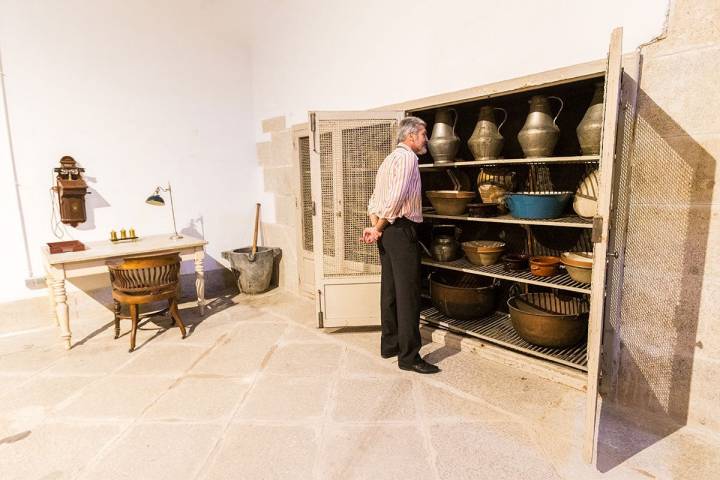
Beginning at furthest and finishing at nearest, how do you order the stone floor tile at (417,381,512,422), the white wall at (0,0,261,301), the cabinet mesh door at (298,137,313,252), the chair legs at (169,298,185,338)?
the cabinet mesh door at (298,137,313,252) → the white wall at (0,0,261,301) → the chair legs at (169,298,185,338) → the stone floor tile at (417,381,512,422)

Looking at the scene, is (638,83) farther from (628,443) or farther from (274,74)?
(274,74)

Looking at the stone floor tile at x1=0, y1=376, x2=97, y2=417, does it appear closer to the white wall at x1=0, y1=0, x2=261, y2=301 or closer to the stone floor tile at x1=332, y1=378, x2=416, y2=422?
the white wall at x1=0, y1=0, x2=261, y2=301

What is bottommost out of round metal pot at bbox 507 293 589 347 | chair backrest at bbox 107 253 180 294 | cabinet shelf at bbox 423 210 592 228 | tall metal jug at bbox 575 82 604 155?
round metal pot at bbox 507 293 589 347

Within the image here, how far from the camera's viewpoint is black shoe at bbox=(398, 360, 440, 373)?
2.76m

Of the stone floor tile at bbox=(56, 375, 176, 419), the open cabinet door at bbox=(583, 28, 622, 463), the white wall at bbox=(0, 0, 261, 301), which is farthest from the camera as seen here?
the white wall at bbox=(0, 0, 261, 301)

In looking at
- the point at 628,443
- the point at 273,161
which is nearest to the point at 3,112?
the point at 273,161

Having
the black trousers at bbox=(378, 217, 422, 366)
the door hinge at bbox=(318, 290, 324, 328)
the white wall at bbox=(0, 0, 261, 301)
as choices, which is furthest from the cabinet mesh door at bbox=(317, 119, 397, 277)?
the white wall at bbox=(0, 0, 261, 301)

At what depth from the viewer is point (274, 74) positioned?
15.5 feet

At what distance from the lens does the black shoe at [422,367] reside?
2.76 metres

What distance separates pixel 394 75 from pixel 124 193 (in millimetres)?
3051

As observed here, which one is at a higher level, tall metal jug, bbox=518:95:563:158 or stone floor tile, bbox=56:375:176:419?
tall metal jug, bbox=518:95:563:158

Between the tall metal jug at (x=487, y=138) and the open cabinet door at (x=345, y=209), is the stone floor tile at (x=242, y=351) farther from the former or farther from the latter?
the tall metal jug at (x=487, y=138)

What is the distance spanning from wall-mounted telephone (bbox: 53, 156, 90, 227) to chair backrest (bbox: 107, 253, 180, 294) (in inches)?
39.7

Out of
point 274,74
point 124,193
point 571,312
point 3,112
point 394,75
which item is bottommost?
point 571,312
